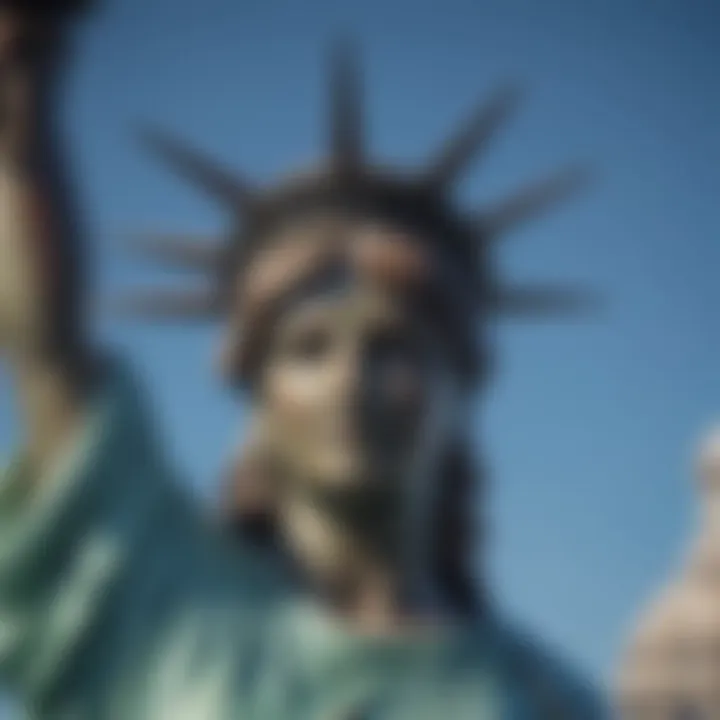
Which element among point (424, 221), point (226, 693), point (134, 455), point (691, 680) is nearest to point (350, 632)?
point (226, 693)

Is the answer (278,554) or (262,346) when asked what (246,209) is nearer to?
(262,346)

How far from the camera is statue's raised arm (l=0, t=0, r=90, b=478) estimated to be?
1.42 m

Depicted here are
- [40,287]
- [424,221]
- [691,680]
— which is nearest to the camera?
[40,287]

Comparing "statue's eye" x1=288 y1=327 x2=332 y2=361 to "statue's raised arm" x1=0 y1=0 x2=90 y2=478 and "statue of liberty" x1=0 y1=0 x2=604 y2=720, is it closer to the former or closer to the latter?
"statue of liberty" x1=0 y1=0 x2=604 y2=720

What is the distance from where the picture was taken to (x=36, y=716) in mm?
1469

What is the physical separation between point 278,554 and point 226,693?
0.15 m

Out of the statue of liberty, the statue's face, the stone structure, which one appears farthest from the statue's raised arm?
the stone structure

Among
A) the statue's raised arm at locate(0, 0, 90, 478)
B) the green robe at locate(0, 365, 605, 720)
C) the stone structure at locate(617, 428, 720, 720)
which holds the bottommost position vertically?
the green robe at locate(0, 365, 605, 720)

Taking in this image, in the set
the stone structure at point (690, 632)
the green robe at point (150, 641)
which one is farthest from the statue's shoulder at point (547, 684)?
the stone structure at point (690, 632)

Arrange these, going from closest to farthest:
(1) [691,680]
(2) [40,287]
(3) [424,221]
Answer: (2) [40,287] → (3) [424,221] → (1) [691,680]

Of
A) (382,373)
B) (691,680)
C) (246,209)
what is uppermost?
(691,680)

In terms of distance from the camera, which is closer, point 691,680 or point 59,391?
point 59,391

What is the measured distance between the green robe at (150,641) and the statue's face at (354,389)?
0.37 ft

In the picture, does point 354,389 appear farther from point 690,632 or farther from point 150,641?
point 690,632
